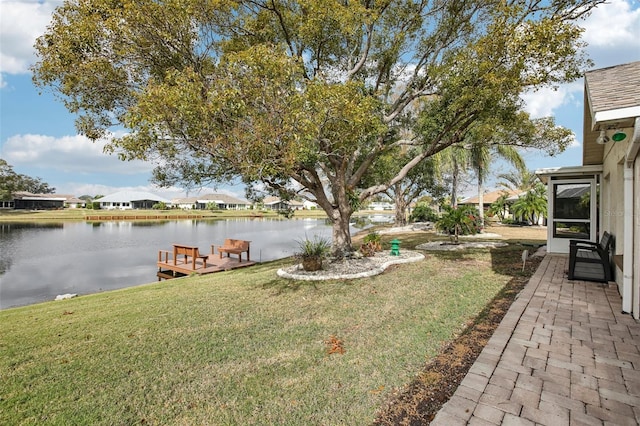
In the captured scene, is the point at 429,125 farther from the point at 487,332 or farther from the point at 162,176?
the point at 162,176

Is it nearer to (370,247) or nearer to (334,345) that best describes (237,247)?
(370,247)

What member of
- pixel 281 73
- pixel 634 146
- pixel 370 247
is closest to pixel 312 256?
pixel 370 247

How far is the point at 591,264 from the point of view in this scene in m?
6.29

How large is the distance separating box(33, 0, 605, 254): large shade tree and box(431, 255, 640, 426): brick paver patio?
14.4 ft

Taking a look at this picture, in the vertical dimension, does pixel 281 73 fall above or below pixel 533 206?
above

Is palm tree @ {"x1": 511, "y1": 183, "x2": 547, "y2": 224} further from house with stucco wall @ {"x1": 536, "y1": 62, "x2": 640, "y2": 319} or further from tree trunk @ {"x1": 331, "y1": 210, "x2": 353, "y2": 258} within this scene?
tree trunk @ {"x1": 331, "y1": 210, "x2": 353, "y2": 258}

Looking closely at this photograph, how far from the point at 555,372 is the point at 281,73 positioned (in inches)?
A: 227

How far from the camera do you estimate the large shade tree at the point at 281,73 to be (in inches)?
230

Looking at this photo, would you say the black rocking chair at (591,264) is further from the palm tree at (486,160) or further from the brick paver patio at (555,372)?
the palm tree at (486,160)

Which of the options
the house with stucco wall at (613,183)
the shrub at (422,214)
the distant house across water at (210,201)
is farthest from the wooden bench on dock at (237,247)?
the distant house across water at (210,201)

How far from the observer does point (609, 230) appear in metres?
6.80

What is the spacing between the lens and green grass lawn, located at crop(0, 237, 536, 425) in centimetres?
274

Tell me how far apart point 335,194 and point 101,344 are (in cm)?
690

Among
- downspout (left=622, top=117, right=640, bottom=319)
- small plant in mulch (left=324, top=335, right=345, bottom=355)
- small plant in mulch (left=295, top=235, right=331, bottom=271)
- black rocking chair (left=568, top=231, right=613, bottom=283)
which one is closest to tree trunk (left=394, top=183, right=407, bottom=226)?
small plant in mulch (left=295, top=235, right=331, bottom=271)
